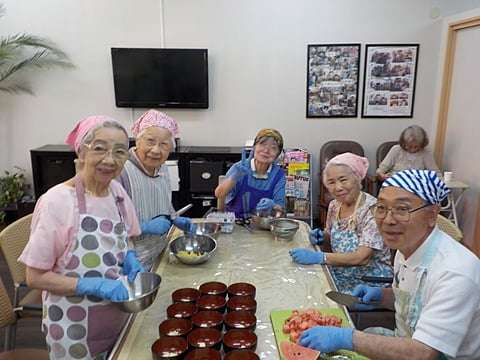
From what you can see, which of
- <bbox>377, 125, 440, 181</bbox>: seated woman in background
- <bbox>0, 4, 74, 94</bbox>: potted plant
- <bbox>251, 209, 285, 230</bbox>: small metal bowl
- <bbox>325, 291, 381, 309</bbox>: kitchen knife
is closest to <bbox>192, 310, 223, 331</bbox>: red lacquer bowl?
<bbox>325, 291, 381, 309</bbox>: kitchen knife

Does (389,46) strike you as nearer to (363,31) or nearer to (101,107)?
(363,31)

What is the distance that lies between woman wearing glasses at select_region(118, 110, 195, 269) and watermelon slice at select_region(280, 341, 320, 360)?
2.78ft

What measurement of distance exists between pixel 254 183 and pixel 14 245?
1355 millimetres

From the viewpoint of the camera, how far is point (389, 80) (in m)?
4.26

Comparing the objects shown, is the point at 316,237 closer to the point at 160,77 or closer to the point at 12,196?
the point at 160,77

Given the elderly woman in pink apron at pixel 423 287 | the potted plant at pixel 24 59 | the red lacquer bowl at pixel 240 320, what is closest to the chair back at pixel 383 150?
the elderly woman in pink apron at pixel 423 287

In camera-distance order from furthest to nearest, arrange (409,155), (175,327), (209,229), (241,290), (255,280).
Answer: (409,155) < (209,229) < (255,280) < (241,290) < (175,327)

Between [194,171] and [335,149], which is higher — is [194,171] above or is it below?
below

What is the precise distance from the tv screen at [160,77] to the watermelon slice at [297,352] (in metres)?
3.43

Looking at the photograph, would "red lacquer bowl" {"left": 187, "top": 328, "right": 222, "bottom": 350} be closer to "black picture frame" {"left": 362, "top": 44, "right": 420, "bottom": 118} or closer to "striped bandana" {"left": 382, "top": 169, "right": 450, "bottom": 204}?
"striped bandana" {"left": 382, "top": 169, "right": 450, "bottom": 204}

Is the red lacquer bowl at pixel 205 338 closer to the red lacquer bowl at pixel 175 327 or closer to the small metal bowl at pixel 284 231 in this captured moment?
the red lacquer bowl at pixel 175 327

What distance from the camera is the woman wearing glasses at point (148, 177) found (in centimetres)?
181

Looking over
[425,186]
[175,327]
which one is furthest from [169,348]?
[425,186]

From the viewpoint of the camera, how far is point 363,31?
4.16m
